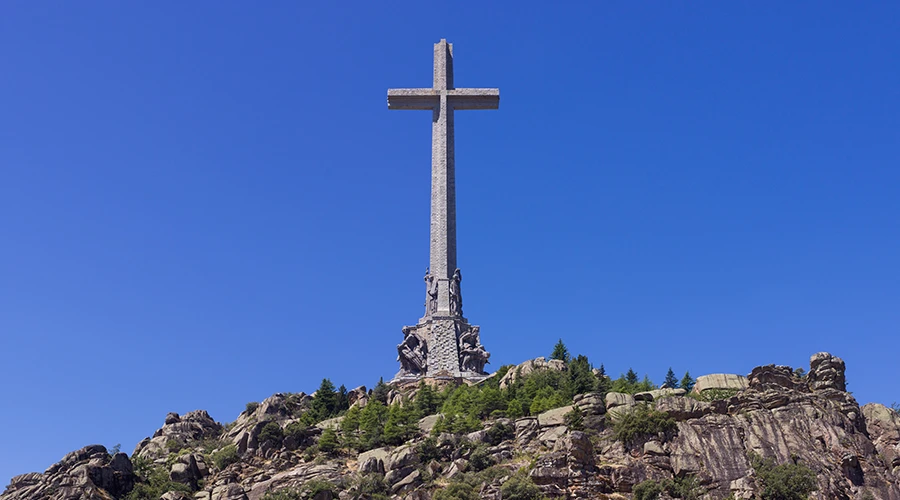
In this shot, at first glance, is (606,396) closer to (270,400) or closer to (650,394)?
(650,394)

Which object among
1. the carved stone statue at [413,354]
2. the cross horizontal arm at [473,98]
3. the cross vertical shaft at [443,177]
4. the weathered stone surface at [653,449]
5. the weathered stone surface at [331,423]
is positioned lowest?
the weathered stone surface at [653,449]

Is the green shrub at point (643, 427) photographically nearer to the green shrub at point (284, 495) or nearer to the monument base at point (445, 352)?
the green shrub at point (284, 495)

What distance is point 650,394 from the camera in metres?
73.8

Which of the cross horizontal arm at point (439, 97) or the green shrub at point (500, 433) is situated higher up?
the cross horizontal arm at point (439, 97)

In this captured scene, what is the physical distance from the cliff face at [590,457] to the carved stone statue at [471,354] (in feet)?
47.3

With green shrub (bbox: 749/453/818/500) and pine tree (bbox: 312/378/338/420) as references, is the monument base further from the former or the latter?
green shrub (bbox: 749/453/818/500)

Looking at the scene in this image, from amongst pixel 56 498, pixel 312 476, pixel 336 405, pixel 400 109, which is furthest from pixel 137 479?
pixel 400 109

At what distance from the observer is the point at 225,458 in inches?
2936

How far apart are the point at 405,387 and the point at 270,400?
9.61 metres

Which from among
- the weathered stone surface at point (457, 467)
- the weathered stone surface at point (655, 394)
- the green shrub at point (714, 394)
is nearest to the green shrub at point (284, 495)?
the weathered stone surface at point (457, 467)

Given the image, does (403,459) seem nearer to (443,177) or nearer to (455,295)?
(455,295)

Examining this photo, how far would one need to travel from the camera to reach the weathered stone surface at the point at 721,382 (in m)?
73.4

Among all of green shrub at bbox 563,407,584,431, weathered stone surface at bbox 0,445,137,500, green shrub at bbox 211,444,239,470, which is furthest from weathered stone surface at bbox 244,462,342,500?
green shrub at bbox 563,407,584,431

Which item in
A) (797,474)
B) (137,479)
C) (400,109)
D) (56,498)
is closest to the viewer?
(797,474)
